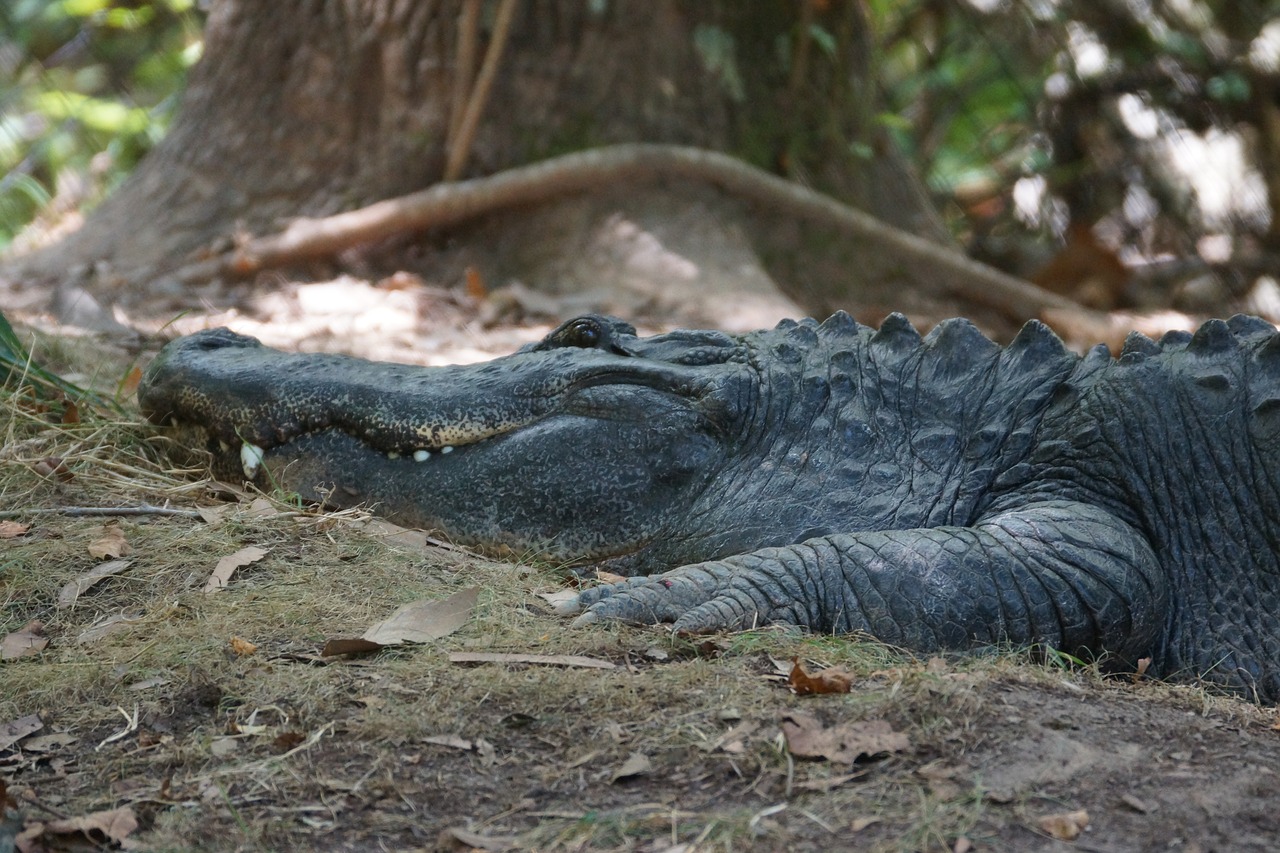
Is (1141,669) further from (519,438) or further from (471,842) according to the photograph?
(471,842)

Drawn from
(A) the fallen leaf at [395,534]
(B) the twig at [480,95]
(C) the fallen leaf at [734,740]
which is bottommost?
(A) the fallen leaf at [395,534]

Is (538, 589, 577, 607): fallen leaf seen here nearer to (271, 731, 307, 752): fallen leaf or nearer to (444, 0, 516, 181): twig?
(271, 731, 307, 752): fallen leaf

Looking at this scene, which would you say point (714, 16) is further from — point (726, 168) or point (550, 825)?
point (550, 825)

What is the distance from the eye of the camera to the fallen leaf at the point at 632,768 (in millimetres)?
2119

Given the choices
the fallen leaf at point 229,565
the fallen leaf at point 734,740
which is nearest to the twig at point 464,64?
the fallen leaf at point 229,565

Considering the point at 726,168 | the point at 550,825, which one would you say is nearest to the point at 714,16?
the point at 726,168

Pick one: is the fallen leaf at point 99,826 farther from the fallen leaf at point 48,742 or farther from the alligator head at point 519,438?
the alligator head at point 519,438

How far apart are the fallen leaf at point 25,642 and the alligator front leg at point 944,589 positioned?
1.22 m

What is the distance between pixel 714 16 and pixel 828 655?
5194 mm

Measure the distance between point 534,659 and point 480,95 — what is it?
4.68 meters

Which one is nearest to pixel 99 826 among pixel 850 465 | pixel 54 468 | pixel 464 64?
pixel 54 468

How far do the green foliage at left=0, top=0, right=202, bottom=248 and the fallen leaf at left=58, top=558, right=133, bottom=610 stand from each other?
8.17 m

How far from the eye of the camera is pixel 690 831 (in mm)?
1932

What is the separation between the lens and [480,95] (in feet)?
21.8
